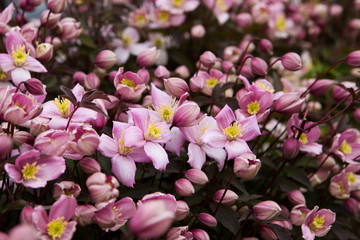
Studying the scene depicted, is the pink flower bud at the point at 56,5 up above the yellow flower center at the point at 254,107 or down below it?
above

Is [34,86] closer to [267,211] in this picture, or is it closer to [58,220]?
[58,220]

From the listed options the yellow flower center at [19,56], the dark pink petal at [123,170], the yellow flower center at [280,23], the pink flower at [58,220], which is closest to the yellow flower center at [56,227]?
the pink flower at [58,220]

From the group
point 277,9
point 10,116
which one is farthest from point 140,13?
point 10,116

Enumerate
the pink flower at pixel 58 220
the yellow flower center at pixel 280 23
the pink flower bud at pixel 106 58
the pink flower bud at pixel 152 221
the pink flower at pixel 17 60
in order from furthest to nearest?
the yellow flower center at pixel 280 23 < the pink flower bud at pixel 106 58 < the pink flower at pixel 17 60 < the pink flower at pixel 58 220 < the pink flower bud at pixel 152 221

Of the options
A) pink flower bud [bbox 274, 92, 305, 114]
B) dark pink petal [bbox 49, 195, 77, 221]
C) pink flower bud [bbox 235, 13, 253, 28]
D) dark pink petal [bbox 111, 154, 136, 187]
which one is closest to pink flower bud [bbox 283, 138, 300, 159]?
pink flower bud [bbox 274, 92, 305, 114]

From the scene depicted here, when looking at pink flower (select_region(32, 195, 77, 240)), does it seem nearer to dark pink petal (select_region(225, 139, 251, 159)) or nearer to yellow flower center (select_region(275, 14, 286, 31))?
dark pink petal (select_region(225, 139, 251, 159))

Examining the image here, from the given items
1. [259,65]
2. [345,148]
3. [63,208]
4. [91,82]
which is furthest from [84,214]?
[345,148]

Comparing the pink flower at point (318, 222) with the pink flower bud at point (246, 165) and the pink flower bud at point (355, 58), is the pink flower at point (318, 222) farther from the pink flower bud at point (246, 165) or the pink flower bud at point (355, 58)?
the pink flower bud at point (355, 58)
